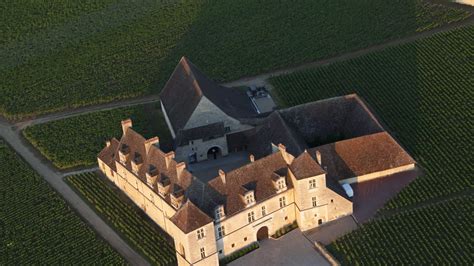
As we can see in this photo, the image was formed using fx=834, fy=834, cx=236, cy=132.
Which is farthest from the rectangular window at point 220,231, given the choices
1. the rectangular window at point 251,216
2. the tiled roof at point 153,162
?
the tiled roof at point 153,162

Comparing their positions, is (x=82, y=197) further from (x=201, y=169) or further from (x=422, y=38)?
(x=422, y=38)

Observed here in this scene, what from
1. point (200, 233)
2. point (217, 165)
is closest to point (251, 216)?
point (200, 233)

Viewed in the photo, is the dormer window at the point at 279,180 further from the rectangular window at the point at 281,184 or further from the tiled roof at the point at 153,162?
the tiled roof at the point at 153,162

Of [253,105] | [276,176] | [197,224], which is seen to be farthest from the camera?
[253,105]

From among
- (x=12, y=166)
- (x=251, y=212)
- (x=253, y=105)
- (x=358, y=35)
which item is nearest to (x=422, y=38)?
(x=358, y=35)

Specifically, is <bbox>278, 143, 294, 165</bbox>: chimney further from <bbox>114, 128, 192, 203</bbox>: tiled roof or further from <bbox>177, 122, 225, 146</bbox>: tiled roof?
<bbox>177, 122, 225, 146</bbox>: tiled roof
